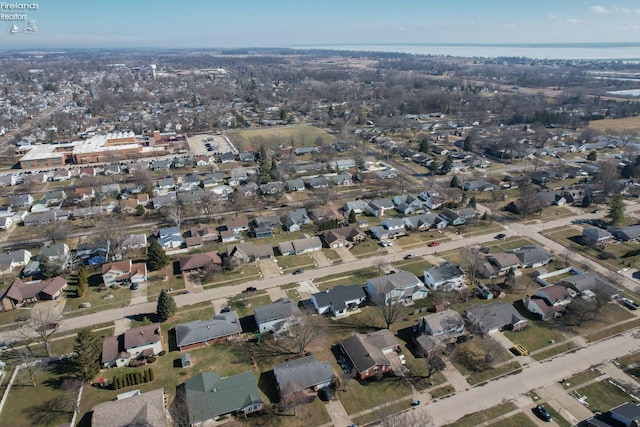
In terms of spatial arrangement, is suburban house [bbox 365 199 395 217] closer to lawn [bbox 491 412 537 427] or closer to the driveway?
the driveway

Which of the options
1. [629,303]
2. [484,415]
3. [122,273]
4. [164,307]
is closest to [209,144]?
[122,273]

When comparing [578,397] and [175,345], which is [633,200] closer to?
[578,397]

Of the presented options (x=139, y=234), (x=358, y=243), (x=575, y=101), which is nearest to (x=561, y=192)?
(x=358, y=243)

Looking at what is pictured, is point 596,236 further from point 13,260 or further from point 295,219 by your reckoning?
point 13,260

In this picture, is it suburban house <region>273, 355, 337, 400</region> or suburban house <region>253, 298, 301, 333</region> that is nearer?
suburban house <region>273, 355, 337, 400</region>

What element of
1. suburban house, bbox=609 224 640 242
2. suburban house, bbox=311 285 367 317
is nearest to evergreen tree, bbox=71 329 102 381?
suburban house, bbox=311 285 367 317

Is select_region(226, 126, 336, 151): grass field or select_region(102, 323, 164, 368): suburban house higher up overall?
select_region(226, 126, 336, 151): grass field

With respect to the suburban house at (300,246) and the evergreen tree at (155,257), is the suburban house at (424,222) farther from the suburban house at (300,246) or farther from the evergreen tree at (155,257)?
the evergreen tree at (155,257)
